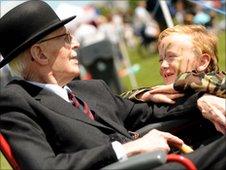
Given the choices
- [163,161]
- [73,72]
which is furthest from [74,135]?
Result: [163,161]

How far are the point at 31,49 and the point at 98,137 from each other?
589mm

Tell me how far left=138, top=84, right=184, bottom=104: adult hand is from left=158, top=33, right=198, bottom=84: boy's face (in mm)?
134

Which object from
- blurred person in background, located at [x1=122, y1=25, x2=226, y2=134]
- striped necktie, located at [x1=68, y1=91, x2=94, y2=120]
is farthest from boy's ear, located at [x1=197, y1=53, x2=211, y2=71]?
striped necktie, located at [x1=68, y1=91, x2=94, y2=120]

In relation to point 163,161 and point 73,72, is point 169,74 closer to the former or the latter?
point 73,72

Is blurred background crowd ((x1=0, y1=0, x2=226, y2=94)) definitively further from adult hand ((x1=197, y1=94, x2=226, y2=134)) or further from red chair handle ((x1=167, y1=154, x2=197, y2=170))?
red chair handle ((x1=167, y1=154, x2=197, y2=170))

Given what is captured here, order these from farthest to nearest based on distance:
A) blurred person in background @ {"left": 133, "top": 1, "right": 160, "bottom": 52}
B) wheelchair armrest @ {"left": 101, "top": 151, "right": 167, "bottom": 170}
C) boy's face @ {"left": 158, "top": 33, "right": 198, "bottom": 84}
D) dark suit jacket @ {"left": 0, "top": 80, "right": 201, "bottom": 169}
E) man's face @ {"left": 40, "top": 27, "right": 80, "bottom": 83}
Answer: blurred person in background @ {"left": 133, "top": 1, "right": 160, "bottom": 52}
boy's face @ {"left": 158, "top": 33, "right": 198, "bottom": 84}
man's face @ {"left": 40, "top": 27, "right": 80, "bottom": 83}
dark suit jacket @ {"left": 0, "top": 80, "right": 201, "bottom": 169}
wheelchair armrest @ {"left": 101, "top": 151, "right": 167, "bottom": 170}

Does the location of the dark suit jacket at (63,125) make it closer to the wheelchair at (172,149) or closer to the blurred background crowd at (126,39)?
the wheelchair at (172,149)

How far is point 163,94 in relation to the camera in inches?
141

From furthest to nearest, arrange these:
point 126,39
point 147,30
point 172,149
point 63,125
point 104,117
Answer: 1. point 126,39
2. point 147,30
3. point 104,117
4. point 172,149
5. point 63,125

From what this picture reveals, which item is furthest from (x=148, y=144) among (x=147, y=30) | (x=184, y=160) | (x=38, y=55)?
(x=147, y=30)

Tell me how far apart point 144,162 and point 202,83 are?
87cm

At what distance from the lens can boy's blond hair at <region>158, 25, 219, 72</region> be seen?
11.8 feet

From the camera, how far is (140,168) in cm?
255

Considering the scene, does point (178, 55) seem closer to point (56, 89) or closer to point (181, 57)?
point (181, 57)
